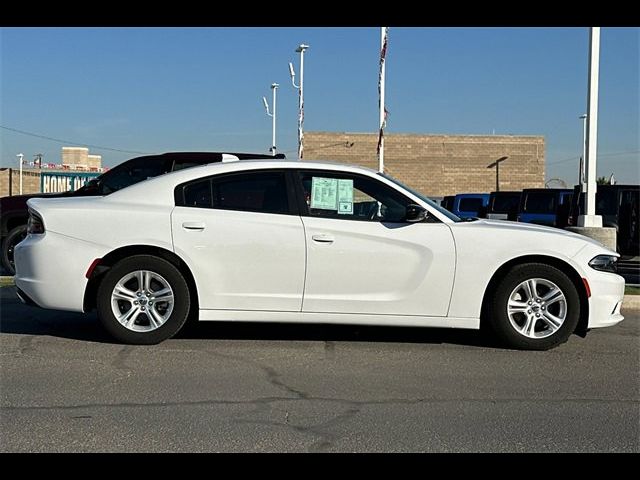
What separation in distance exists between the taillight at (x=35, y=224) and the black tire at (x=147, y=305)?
777 mm

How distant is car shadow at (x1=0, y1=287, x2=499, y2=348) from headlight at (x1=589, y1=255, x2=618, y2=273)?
1145mm

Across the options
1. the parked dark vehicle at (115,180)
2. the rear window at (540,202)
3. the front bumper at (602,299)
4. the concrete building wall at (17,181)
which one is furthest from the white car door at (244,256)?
the concrete building wall at (17,181)

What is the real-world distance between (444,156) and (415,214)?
93.2 feet

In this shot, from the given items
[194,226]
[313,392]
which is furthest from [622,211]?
[313,392]

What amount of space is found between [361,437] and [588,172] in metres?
8.59

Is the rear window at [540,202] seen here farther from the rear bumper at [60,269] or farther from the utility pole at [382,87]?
the rear bumper at [60,269]

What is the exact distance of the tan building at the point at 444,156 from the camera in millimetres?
33656
